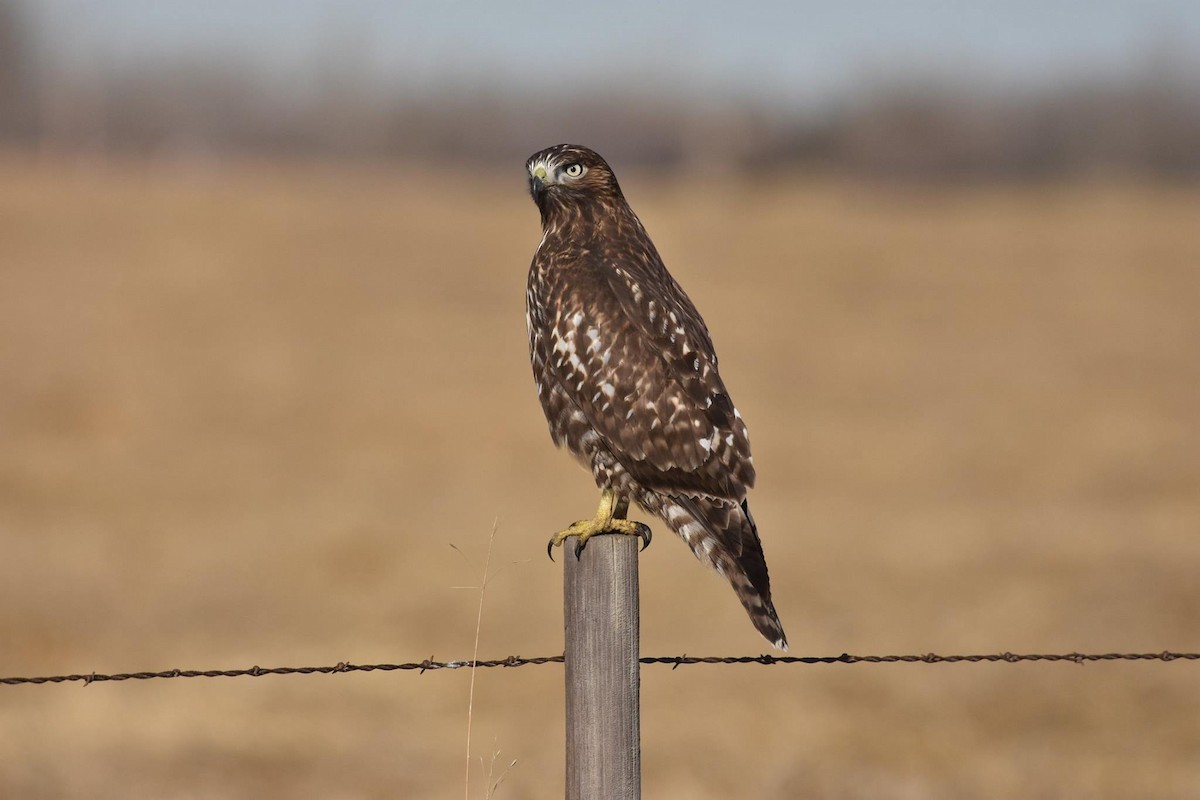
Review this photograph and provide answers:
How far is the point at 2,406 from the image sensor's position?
22109 millimetres

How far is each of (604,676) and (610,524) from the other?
44.3 inches

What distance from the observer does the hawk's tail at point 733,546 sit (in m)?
4.28

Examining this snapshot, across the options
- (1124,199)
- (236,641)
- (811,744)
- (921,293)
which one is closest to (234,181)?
(921,293)

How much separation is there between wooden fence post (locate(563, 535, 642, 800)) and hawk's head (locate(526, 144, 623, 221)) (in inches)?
75.4

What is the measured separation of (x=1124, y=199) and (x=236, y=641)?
35.2 metres

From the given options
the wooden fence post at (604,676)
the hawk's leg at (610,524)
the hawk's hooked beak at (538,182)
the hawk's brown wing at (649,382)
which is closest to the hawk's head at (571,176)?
the hawk's hooked beak at (538,182)

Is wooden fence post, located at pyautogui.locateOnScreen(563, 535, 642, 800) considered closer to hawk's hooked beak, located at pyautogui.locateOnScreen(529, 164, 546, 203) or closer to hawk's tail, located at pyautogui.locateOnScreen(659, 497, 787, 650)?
hawk's tail, located at pyautogui.locateOnScreen(659, 497, 787, 650)

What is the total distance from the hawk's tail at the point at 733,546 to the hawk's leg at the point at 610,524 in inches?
4.9

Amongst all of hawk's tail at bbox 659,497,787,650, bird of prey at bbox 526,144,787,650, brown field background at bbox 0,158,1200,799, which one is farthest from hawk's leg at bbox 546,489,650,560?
brown field background at bbox 0,158,1200,799

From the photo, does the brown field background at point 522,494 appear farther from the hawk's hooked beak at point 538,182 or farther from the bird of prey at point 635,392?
the hawk's hooked beak at point 538,182

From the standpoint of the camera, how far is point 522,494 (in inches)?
760

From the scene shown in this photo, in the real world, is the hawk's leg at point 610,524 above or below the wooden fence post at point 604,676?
above

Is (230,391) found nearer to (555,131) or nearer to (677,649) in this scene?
(677,649)

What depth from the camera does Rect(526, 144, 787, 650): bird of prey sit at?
14.8ft
